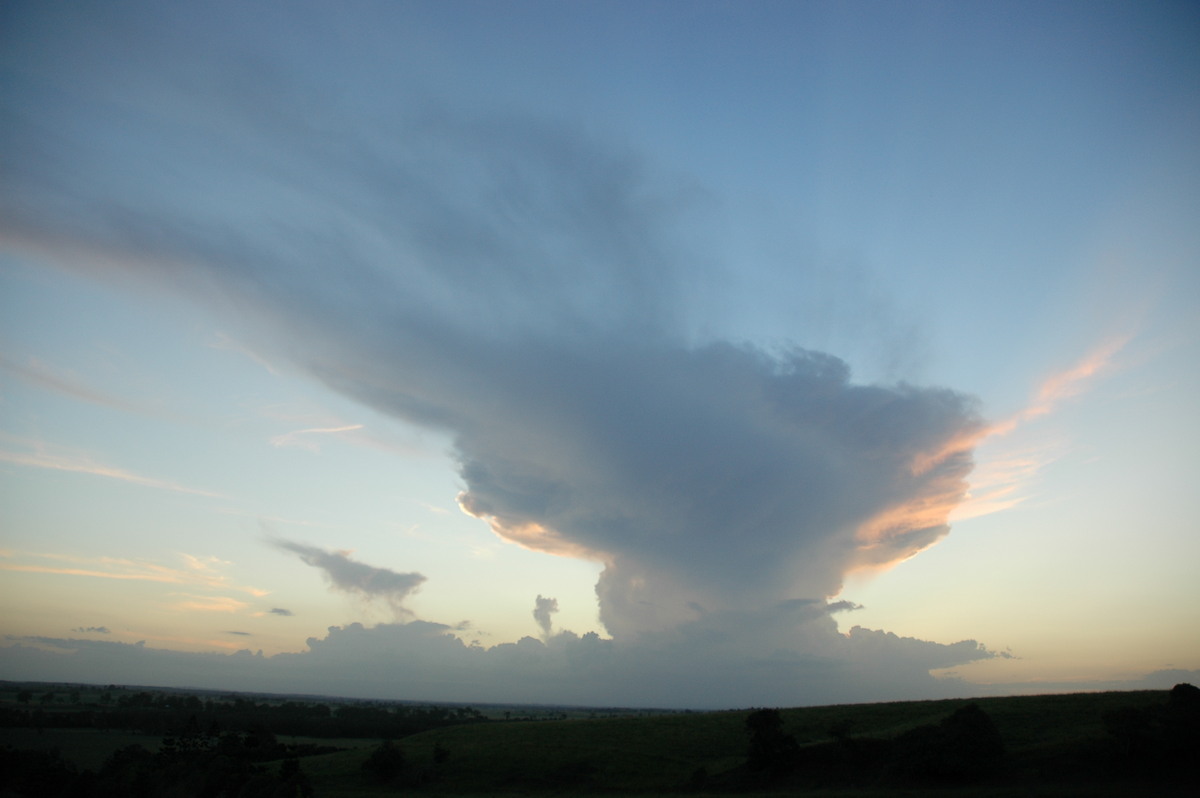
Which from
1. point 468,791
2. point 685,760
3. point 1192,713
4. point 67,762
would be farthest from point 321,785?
point 1192,713

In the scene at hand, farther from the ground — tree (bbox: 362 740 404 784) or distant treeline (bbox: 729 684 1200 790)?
distant treeline (bbox: 729 684 1200 790)

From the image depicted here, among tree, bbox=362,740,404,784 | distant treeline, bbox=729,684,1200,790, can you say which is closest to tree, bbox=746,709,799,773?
distant treeline, bbox=729,684,1200,790

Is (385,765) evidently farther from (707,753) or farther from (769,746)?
(769,746)

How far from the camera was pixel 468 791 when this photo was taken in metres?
63.4

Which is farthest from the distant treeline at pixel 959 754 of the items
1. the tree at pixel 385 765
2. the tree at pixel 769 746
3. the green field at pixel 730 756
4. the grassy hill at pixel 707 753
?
the tree at pixel 385 765

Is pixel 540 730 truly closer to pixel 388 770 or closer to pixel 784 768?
pixel 388 770

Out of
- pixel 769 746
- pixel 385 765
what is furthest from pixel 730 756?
pixel 385 765

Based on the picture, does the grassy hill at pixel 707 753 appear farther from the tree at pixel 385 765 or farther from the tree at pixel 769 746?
Answer: the tree at pixel 769 746

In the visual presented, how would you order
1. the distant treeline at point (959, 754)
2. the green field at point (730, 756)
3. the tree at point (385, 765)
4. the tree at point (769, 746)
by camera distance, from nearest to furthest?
the distant treeline at point (959, 754), the green field at point (730, 756), the tree at point (769, 746), the tree at point (385, 765)

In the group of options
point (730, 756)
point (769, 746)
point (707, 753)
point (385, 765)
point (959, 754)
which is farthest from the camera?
point (707, 753)

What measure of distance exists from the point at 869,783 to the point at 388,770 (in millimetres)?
48363

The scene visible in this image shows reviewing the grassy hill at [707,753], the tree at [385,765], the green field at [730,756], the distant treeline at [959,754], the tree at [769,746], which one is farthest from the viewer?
the tree at [385,765]

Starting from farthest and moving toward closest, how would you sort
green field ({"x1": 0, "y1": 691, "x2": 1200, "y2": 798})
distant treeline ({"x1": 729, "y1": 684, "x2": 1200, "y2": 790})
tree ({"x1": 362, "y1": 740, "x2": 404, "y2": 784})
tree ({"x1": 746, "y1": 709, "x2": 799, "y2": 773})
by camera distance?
1. tree ({"x1": 362, "y1": 740, "x2": 404, "y2": 784})
2. tree ({"x1": 746, "y1": 709, "x2": 799, "y2": 773})
3. green field ({"x1": 0, "y1": 691, "x2": 1200, "y2": 798})
4. distant treeline ({"x1": 729, "y1": 684, "x2": 1200, "y2": 790})

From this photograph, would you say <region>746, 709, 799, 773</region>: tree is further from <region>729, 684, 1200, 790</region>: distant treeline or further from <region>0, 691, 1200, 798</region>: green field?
<region>0, 691, 1200, 798</region>: green field
